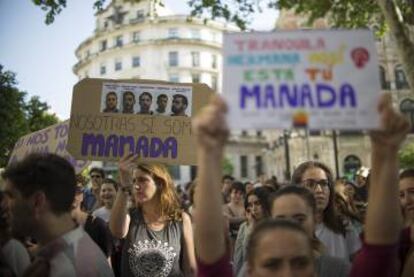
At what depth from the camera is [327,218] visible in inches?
143

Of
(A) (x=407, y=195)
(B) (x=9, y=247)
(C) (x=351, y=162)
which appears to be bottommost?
(B) (x=9, y=247)

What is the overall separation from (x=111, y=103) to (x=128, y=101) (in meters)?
0.15

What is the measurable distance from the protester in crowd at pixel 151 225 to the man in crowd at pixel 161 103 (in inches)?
22.6

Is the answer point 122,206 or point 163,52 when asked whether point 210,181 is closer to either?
point 122,206

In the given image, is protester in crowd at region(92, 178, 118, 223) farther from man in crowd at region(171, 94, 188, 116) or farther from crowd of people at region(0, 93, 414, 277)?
man in crowd at region(171, 94, 188, 116)

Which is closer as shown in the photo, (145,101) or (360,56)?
(360,56)

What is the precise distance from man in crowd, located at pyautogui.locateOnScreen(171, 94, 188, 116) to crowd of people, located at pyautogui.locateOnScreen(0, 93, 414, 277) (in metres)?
0.60

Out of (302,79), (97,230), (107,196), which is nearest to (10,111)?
(107,196)

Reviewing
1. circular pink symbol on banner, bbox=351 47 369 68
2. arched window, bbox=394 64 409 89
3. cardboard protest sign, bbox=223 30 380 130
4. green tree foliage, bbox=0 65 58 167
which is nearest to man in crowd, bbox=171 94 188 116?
cardboard protest sign, bbox=223 30 380 130

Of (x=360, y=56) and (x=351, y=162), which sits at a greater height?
(x=351, y=162)

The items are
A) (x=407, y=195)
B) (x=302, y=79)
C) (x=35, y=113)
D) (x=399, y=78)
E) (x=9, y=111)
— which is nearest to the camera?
(x=302, y=79)

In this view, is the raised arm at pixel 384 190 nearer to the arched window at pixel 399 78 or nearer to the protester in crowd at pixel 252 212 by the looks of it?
the protester in crowd at pixel 252 212

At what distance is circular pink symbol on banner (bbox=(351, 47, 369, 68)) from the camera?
A: 185cm

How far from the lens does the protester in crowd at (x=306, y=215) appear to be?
258cm
